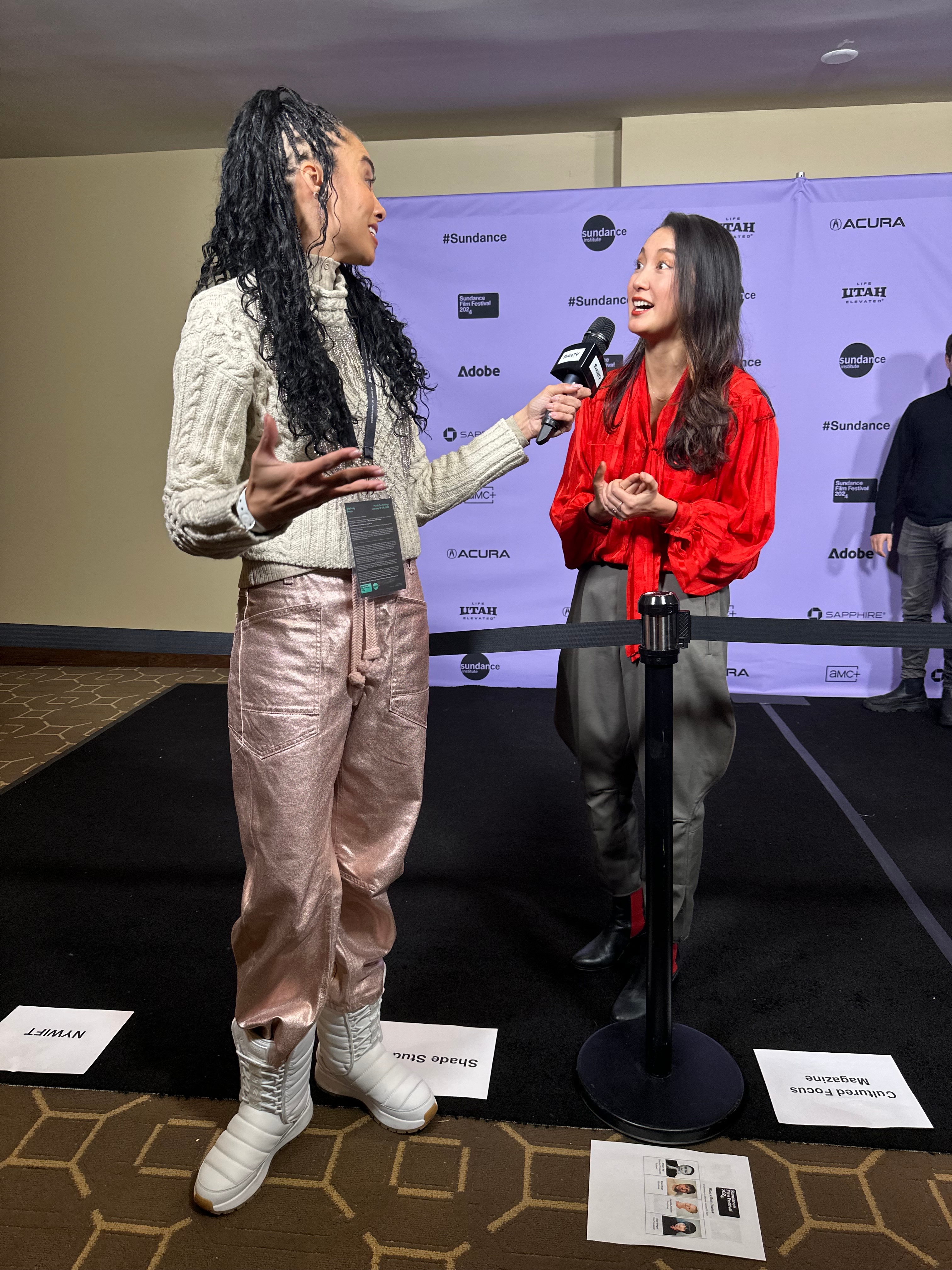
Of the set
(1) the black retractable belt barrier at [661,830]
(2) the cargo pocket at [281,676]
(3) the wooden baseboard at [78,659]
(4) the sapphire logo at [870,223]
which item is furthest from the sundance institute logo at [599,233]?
(2) the cargo pocket at [281,676]

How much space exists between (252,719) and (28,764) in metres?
2.75

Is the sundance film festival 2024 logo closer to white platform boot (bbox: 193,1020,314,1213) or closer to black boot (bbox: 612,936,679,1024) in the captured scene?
black boot (bbox: 612,936,679,1024)

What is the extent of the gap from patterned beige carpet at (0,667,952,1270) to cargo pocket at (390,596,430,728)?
0.78 metres

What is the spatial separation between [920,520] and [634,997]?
3185 millimetres

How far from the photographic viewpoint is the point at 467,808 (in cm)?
320

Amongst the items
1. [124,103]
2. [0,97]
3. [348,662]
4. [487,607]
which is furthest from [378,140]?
[348,662]

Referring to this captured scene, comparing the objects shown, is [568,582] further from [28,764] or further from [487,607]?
[28,764]

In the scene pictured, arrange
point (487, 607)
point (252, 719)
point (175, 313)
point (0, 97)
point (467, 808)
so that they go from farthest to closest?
1. point (175, 313)
2. point (487, 607)
3. point (0, 97)
4. point (467, 808)
5. point (252, 719)

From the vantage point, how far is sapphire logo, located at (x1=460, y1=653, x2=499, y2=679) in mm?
4977

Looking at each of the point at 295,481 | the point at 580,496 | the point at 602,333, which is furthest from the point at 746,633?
the point at 295,481

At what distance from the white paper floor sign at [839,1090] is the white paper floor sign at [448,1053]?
56 cm

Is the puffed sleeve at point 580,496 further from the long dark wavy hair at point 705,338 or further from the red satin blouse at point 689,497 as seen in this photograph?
the long dark wavy hair at point 705,338

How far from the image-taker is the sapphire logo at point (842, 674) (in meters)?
4.68

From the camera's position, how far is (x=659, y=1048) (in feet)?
5.66
